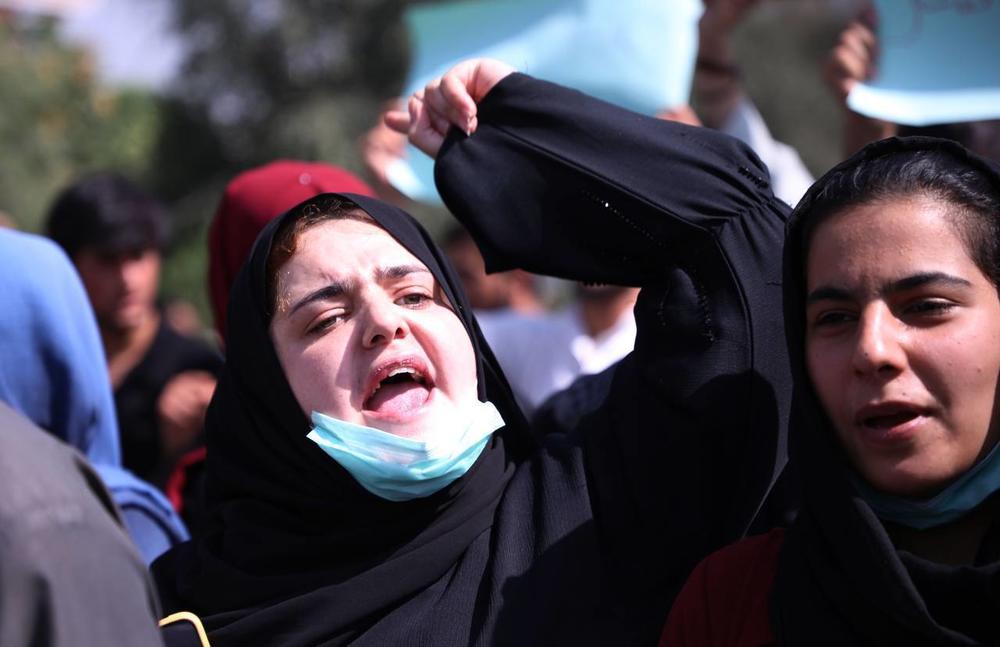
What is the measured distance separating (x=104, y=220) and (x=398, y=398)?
2.71m

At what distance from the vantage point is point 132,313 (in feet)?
15.8

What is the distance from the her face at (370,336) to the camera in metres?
2.50

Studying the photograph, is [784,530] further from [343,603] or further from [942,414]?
[343,603]

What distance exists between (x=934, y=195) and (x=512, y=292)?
171 inches

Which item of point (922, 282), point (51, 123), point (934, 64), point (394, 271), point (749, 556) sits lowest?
point (51, 123)

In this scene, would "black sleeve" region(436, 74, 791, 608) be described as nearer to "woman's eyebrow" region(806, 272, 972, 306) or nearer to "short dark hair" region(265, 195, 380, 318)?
"short dark hair" region(265, 195, 380, 318)

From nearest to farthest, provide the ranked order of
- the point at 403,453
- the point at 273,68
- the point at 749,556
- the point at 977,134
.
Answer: the point at 749,556
the point at 403,453
the point at 977,134
the point at 273,68

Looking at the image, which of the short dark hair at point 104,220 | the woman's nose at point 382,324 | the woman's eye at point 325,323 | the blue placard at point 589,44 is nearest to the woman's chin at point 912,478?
the woman's nose at point 382,324

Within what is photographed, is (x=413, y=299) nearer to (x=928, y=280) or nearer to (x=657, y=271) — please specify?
(x=657, y=271)

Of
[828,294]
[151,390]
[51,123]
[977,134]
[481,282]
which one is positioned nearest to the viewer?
[828,294]

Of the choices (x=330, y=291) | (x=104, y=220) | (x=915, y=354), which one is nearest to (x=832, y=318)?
(x=915, y=354)

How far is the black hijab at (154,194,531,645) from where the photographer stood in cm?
240

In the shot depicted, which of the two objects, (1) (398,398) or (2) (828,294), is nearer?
(2) (828,294)

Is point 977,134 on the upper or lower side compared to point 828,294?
upper
